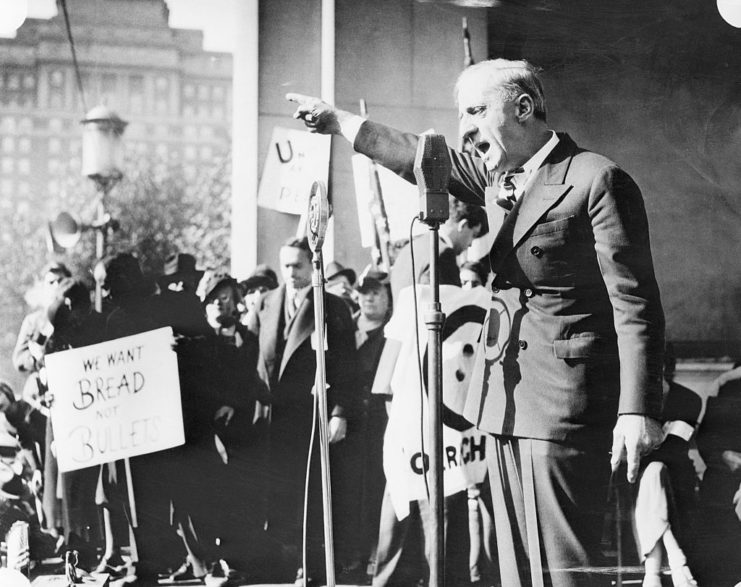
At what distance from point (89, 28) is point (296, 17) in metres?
0.72

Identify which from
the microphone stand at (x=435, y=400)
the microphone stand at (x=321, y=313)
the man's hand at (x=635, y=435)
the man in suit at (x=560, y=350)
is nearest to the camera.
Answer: the microphone stand at (x=435, y=400)

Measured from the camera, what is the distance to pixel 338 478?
3016 mm

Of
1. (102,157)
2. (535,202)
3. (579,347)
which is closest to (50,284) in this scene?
(102,157)

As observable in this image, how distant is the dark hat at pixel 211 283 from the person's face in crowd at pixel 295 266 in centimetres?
17

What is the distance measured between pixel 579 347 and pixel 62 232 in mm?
1753

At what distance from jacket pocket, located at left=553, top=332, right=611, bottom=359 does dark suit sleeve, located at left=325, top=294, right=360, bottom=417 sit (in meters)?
0.84

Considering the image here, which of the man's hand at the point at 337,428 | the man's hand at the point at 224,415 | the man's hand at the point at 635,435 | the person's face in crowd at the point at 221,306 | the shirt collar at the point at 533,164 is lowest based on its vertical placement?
the man's hand at the point at 337,428

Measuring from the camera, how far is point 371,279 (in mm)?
3068

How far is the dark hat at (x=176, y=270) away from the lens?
118 inches

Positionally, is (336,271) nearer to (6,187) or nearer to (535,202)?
(535,202)

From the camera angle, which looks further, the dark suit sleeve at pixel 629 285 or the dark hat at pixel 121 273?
the dark hat at pixel 121 273

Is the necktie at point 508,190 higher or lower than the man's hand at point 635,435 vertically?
higher

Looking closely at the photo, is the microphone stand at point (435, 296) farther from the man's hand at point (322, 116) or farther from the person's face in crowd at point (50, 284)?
the person's face in crowd at point (50, 284)

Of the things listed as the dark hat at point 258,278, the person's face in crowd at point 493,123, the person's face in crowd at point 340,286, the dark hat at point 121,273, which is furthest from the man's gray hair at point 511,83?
the dark hat at point 121,273
